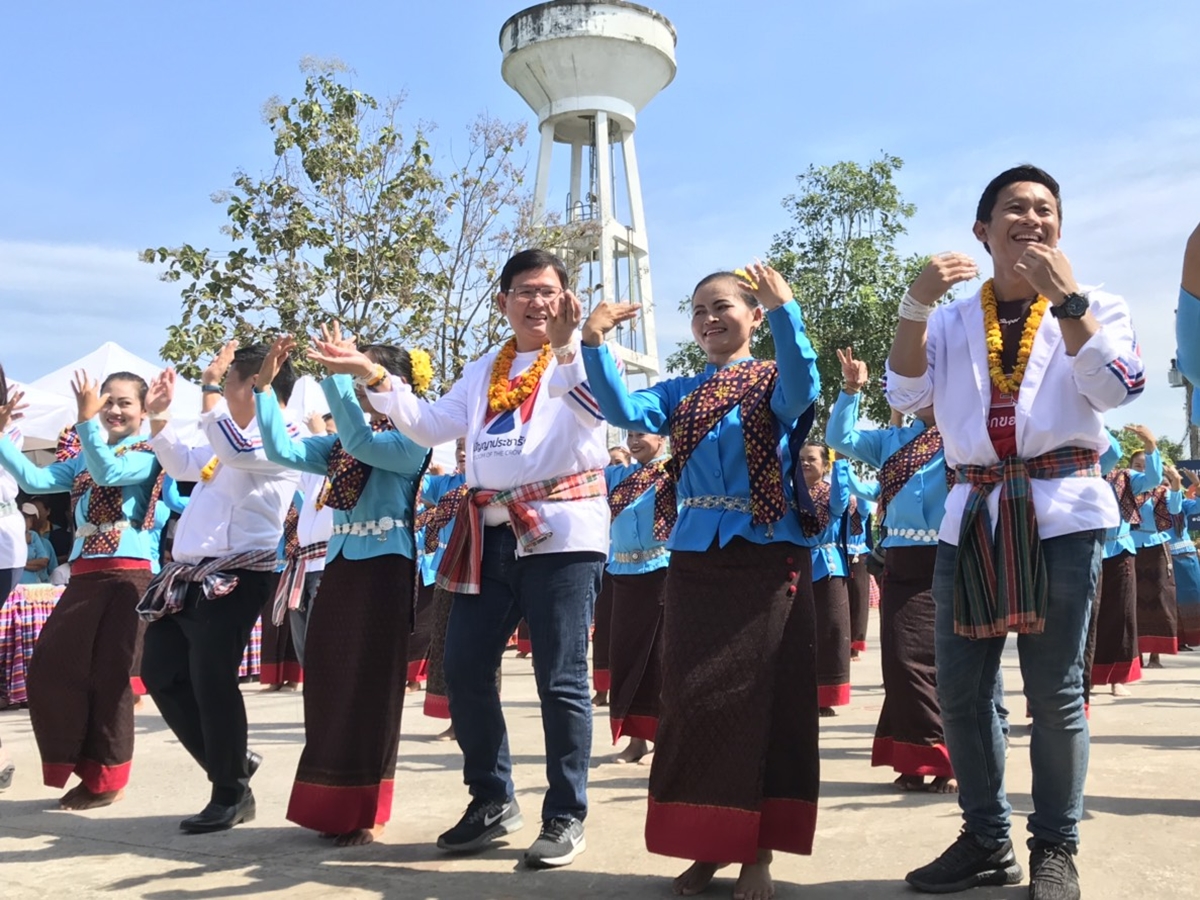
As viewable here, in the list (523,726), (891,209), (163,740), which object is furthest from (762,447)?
Answer: (891,209)

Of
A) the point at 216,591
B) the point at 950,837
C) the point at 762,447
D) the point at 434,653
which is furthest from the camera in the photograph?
the point at 434,653

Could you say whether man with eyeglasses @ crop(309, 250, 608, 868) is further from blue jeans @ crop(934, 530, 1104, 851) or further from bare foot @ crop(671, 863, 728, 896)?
blue jeans @ crop(934, 530, 1104, 851)

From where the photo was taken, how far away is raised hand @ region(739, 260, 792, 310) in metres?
3.64

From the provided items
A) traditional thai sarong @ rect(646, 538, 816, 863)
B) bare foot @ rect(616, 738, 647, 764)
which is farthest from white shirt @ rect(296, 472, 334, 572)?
traditional thai sarong @ rect(646, 538, 816, 863)

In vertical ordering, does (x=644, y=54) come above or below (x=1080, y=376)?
above

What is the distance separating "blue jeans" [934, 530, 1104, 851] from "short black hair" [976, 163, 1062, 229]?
1027 mm

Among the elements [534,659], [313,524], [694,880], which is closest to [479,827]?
[534,659]

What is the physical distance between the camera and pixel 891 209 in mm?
20422

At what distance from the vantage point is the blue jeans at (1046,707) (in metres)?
3.53

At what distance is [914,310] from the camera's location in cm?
369

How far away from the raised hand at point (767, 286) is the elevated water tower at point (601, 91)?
2734 centimetres

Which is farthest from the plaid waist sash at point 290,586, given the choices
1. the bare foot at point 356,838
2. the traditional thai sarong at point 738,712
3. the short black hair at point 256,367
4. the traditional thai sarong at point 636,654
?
the traditional thai sarong at point 738,712

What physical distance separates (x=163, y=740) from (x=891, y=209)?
15951 mm

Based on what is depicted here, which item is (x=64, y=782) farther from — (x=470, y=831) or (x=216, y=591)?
(x=470, y=831)
